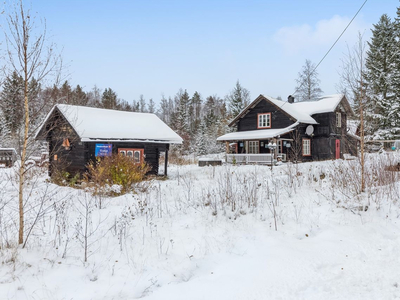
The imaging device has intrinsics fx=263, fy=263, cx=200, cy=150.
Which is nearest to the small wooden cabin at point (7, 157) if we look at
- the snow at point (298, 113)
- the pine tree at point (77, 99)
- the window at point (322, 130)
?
the pine tree at point (77, 99)

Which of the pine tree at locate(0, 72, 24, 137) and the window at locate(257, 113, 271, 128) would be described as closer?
the pine tree at locate(0, 72, 24, 137)

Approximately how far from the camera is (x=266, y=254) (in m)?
4.69

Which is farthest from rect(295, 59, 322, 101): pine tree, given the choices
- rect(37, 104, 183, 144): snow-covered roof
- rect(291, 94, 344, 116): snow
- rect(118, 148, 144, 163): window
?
rect(118, 148, 144, 163): window

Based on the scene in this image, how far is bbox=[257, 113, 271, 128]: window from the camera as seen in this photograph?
25609mm

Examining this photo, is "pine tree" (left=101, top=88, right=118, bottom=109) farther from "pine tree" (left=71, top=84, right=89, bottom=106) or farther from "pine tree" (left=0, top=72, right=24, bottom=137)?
"pine tree" (left=0, top=72, right=24, bottom=137)

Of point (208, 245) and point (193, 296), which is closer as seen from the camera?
point (193, 296)

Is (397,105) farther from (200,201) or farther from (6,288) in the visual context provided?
(6,288)

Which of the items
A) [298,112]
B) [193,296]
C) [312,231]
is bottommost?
[193,296]

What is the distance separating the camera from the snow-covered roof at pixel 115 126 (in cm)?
1409

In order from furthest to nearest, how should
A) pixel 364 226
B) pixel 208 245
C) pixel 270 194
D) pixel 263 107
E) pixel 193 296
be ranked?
pixel 263 107, pixel 270 194, pixel 364 226, pixel 208 245, pixel 193 296

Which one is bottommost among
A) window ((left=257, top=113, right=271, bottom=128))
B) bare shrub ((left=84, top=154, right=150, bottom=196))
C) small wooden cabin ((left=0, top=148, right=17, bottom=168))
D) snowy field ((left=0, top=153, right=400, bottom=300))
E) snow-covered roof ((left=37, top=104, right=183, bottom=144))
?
snowy field ((left=0, top=153, right=400, bottom=300))

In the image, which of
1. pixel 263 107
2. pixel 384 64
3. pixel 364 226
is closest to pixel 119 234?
pixel 364 226

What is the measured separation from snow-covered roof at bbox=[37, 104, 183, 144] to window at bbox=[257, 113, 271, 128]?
11712 millimetres

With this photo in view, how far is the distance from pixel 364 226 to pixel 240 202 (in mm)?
2862
